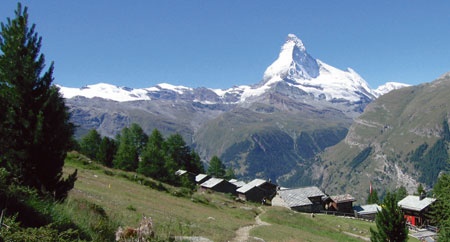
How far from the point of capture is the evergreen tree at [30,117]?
596 inches

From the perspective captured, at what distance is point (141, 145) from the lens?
11344 centimetres

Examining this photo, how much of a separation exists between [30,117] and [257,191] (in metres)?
102

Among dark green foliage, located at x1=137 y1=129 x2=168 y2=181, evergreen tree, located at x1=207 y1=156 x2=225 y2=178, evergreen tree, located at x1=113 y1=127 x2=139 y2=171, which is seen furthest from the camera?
evergreen tree, located at x1=207 y1=156 x2=225 y2=178

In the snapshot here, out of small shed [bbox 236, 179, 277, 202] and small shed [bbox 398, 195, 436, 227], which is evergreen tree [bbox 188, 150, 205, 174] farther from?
small shed [bbox 398, 195, 436, 227]

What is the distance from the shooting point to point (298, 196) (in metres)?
100

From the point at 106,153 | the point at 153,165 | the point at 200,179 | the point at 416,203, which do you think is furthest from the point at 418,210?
the point at 106,153

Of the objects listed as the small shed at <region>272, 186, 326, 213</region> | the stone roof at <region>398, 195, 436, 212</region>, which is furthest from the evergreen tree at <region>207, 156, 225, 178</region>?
the stone roof at <region>398, 195, 436, 212</region>

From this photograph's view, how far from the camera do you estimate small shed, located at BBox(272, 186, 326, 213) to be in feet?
315

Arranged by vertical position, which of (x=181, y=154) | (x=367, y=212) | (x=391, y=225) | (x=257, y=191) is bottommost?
(x=257, y=191)

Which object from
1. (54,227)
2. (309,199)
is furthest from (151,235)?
(309,199)

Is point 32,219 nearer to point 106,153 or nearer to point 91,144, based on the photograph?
point 106,153

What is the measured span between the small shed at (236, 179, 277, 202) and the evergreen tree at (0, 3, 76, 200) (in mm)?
95852

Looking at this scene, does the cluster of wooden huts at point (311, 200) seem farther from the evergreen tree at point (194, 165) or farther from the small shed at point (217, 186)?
the evergreen tree at point (194, 165)

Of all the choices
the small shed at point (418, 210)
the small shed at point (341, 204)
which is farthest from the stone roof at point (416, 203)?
the small shed at point (341, 204)
